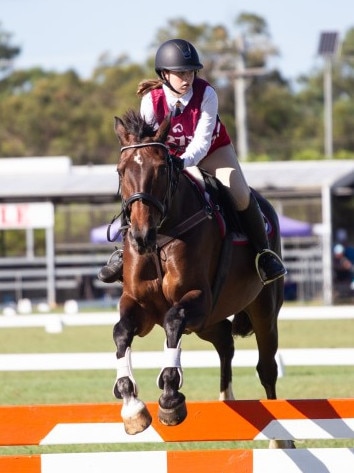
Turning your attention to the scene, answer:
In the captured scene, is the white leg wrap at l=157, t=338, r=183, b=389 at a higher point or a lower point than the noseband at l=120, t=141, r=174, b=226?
Result: lower

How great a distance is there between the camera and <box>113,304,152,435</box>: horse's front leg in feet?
20.7

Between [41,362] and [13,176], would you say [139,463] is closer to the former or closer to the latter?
[41,362]

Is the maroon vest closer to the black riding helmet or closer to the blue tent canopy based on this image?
the black riding helmet

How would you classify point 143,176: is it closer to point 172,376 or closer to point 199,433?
point 172,376

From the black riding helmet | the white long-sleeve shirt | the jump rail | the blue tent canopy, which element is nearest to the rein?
the white long-sleeve shirt

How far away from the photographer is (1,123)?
73375 millimetres

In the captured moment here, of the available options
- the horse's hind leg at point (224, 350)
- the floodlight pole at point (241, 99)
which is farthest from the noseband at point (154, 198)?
the floodlight pole at point (241, 99)

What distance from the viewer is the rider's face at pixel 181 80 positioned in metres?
7.61

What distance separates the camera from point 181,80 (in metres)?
7.62

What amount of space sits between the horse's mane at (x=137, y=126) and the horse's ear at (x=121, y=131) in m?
0.02

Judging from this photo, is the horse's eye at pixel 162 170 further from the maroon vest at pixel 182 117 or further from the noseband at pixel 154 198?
the maroon vest at pixel 182 117

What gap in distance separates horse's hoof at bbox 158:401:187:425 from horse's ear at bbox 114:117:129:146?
5.76 ft

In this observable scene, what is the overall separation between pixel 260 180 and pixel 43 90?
41.6 metres

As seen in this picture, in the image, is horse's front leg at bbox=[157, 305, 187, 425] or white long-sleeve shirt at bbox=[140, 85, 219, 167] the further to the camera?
white long-sleeve shirt at bbox=[140, 85, 219, 167]
